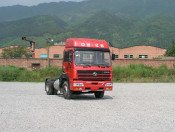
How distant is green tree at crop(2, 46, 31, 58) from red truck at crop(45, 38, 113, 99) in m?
75.9

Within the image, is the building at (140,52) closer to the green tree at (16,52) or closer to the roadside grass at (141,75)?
the green tree at (16,52)

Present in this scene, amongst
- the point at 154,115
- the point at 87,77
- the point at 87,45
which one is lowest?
the point at 154,115

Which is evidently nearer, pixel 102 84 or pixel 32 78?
pixel 102 84

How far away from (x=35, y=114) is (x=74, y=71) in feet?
15.2

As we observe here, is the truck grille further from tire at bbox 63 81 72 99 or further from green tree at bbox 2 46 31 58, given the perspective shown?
green tree at bbox 2 46 31 58

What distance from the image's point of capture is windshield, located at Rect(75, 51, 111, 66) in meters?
14.6

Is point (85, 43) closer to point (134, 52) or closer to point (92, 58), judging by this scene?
point (92, 58)

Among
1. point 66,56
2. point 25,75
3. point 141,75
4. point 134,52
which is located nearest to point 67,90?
point 66,56

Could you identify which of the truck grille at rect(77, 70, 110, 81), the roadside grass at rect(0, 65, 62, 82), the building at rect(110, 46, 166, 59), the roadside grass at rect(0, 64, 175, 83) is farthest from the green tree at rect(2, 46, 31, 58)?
the truck grille at rect(77, 70, 110, 81)

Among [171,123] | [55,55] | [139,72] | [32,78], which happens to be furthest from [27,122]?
[55,55]

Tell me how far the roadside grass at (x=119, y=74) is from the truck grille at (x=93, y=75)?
806 inches

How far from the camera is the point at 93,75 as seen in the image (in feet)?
47.7

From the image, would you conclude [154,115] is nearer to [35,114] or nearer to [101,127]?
[101,127]

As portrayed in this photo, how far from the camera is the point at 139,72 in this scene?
38406 mm
